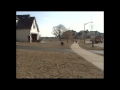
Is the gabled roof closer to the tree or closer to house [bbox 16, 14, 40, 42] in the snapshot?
house [bbox 16, 14, 40, 42]

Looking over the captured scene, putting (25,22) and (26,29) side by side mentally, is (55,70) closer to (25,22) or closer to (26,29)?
(26,29)

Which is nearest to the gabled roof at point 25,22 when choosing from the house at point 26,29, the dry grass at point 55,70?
the house at point 26,29

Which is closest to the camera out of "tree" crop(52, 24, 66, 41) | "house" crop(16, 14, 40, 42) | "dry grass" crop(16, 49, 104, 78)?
"dry grass" crop(16, 49, 104, 78)

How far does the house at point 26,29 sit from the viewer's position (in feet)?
134

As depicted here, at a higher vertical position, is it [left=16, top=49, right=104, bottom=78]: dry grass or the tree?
the tree

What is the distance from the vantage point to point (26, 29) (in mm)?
41062

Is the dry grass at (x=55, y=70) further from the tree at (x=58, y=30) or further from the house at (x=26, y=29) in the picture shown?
the tree at (x=58, y=30)

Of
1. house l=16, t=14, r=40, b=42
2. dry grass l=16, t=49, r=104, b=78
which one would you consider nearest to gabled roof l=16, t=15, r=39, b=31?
house l=16, t=14, r=40, b=42

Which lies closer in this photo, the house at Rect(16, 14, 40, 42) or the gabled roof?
the house at Rect(16, 14, 40, 42)

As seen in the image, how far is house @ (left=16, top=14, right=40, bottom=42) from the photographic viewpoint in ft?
134
